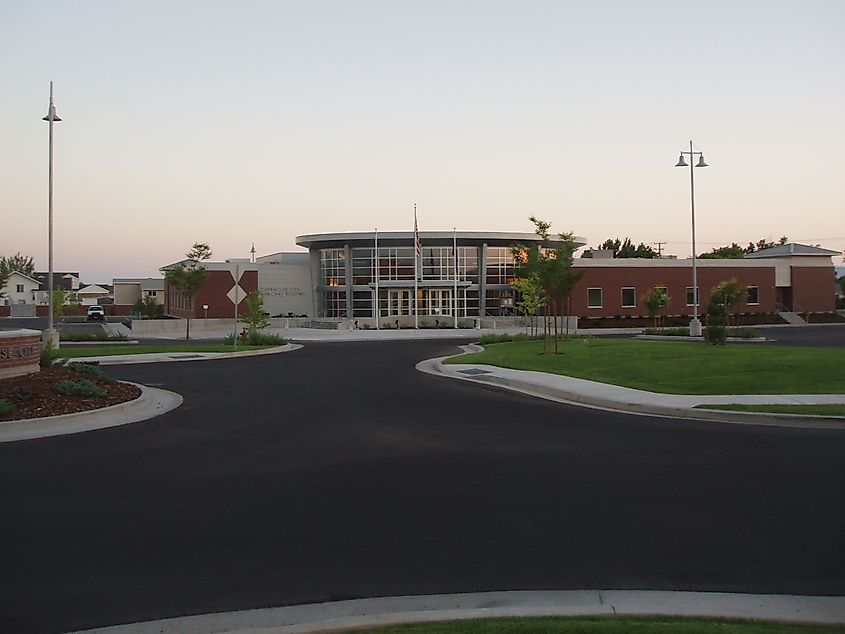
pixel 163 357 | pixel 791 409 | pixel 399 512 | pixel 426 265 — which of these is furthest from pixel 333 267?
pixel 399 512

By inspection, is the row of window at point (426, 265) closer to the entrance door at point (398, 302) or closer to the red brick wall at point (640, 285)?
the entrance door at point (398, 302)

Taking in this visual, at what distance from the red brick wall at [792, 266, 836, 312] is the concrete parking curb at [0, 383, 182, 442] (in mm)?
59678

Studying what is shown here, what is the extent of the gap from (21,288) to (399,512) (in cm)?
12179

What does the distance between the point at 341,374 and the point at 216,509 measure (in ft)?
52.7

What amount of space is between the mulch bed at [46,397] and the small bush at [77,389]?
0.32 feet

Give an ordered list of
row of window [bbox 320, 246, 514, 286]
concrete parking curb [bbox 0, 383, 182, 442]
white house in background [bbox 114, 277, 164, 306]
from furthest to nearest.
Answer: white house in background [bbox 114, 277, 164, 306] < row of window [bbox 320, 246, 514, 286] < concrete parking curb [bbox 0, 383, 182, 442]

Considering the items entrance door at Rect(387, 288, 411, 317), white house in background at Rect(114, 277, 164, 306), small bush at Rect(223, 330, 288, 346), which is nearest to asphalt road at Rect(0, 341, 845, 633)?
small bush at Rect(223, 330, 288, 346)

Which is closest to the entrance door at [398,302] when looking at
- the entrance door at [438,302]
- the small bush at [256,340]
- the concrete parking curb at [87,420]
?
the entrance door at [438,302]

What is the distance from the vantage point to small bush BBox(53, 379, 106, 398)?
16.5 metres

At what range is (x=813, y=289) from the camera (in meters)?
66.4

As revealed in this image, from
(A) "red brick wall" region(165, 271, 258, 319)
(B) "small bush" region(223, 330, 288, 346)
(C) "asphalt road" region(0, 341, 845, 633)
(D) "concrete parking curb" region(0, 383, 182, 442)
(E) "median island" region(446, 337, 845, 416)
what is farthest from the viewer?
(A) "red brick wall" region(165, 271, 258, 319)

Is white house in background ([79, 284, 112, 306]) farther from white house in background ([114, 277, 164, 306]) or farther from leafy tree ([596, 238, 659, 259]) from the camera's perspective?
leafy tree ([596, 238, 659, 259])

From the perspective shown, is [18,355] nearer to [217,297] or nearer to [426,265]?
[217,297]

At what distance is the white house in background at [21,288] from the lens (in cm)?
11288
